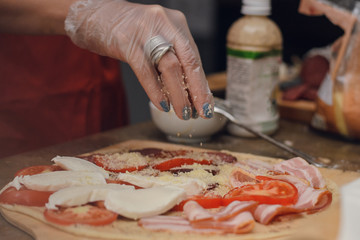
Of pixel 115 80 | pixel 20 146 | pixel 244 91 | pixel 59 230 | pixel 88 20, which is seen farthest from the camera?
pixel 115 80

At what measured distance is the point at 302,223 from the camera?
107 cm

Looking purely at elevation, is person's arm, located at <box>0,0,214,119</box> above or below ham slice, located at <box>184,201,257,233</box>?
above

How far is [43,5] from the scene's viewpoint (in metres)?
1.55

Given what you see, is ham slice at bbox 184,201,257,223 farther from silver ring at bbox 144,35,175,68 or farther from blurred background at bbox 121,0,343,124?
blurred background at bbox 121,0,343,124

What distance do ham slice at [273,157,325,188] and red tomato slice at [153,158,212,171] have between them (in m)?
0.24

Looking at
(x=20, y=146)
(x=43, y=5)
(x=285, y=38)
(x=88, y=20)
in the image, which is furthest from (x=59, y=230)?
(x=285, y=38)

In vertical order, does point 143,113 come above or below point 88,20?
below

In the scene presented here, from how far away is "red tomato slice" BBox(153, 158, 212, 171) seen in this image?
1.39 meters

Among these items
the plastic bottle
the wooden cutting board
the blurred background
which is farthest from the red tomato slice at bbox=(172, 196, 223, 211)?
the blurred background

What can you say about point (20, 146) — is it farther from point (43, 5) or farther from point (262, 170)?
point (262, 170)

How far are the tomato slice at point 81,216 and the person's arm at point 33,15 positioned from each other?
0.77m

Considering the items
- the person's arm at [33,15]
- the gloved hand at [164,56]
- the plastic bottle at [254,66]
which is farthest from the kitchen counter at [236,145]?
the person's arm at [33,15]

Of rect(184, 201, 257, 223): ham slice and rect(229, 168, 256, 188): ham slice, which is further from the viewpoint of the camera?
rect(229, 168, 256, 188): ham slice

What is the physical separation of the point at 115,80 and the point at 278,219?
1.34m
